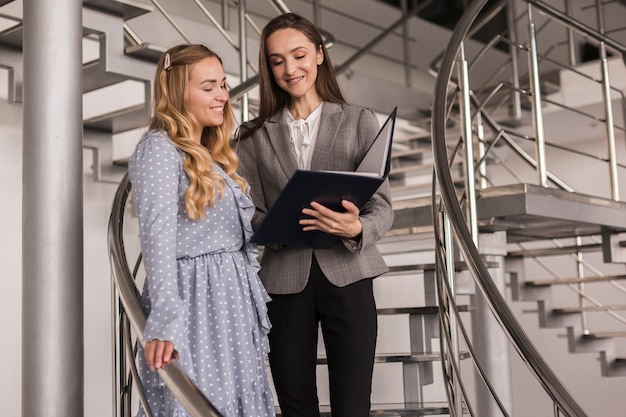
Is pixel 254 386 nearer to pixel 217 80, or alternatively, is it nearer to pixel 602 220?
pixel 217 80

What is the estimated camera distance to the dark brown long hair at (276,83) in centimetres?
200

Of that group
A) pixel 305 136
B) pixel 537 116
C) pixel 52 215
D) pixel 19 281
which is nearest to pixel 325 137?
pixel 305 136

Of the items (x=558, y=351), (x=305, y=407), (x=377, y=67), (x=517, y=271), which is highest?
(x=377, y=67)

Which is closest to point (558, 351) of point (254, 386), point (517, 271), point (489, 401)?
point (517, 271)

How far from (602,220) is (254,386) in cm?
251

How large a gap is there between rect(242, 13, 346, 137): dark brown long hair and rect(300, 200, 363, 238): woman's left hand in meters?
0.38

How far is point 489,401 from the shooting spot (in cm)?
345

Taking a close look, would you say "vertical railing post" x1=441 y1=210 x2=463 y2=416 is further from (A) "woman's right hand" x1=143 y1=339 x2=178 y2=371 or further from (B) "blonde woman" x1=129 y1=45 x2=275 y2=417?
(A) "woman's right hand" x1=143 y1=339 x2=178 y2=371

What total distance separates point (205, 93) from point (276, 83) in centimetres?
25

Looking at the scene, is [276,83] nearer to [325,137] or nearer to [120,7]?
[325,137]

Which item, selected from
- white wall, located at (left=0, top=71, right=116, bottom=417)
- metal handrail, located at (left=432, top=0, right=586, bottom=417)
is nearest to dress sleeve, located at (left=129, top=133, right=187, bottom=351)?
metal handrail, located at (left=432, top=0, right=586, bottom=417)

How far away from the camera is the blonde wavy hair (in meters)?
1.79

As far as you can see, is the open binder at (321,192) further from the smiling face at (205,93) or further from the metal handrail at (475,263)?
the metal handrail at (475,263)

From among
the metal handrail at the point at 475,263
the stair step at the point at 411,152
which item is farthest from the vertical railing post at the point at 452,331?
the stair step at the point at 411,152
